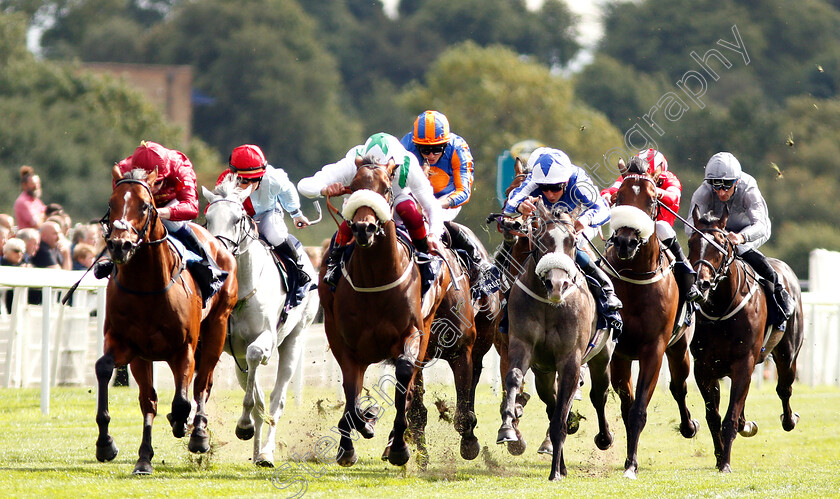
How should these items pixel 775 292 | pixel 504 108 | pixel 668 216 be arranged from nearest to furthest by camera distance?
1. pixel 668 216
2. pixel 775 292
3. pixel 504 108

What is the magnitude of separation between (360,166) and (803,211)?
1346 inches

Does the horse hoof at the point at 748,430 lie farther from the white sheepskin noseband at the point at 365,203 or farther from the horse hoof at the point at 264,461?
the white sheepskin noseband at the point at 365,203

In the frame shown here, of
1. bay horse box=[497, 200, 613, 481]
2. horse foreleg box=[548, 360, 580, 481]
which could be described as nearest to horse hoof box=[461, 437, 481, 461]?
bay horse box=[497, 200, 613, 481]

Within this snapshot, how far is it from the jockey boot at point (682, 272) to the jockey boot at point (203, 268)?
10.9 feet

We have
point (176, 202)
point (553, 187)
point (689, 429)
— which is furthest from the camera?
point (689, 429)

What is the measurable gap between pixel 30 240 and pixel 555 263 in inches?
316

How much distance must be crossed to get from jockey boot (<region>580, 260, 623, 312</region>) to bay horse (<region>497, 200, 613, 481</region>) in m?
0.18

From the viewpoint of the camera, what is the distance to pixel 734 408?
9398 millimetres

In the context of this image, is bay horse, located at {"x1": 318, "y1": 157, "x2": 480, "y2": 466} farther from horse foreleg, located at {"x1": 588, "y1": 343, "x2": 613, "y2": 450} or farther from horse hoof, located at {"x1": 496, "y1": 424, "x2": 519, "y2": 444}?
horse foreleg, located at {"x1": 588, "y1": 343, "x2": 613, "y2": 450}

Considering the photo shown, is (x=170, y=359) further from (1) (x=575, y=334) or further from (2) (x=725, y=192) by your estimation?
(2) (x=725, y=192)

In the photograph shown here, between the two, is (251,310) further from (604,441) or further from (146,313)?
(604,441)

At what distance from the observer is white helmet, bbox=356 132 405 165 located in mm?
7928

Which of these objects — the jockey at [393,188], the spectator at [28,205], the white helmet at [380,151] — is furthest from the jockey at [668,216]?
the spectator at [28,205]

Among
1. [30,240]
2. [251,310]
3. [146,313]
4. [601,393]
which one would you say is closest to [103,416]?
[146,313]
